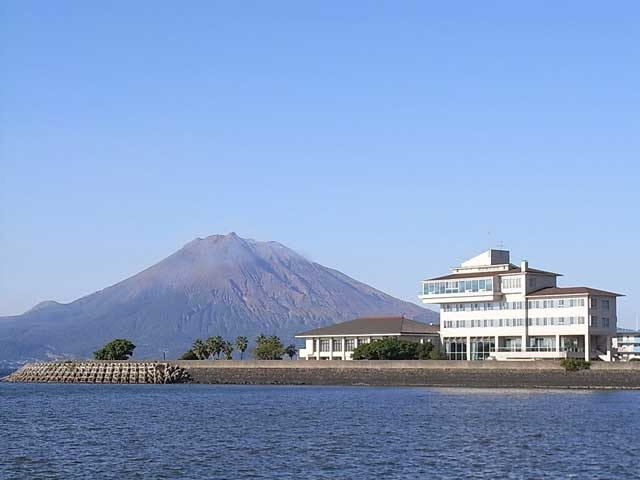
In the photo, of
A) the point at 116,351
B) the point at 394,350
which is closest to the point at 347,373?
the point at 394,350

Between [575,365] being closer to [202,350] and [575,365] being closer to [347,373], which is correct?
[347,373]

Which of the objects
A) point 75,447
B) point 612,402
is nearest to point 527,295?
point 612,402

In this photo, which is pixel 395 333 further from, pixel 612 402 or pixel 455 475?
pixel 455 475

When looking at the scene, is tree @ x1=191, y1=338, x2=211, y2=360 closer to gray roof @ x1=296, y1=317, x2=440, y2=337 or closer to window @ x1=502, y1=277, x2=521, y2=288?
gray roof @ x1=296, y1=317, x2=440, y2=337

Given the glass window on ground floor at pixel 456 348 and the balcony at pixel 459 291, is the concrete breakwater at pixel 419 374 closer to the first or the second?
the glass window on ground floor at pixel 456 348

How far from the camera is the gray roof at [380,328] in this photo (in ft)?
423

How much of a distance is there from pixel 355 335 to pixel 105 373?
94.5ft

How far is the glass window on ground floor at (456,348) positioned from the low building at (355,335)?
204 inches

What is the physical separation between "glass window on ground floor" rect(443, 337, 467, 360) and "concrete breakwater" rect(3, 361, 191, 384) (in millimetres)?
28119

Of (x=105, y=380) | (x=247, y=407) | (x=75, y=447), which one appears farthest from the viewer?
(x=105, y=380)

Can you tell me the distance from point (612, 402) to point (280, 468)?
135 feet

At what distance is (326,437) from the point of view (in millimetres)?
51844

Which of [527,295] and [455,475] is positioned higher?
[527,295]

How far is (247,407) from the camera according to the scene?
246ft
